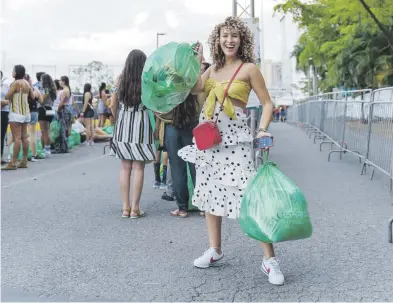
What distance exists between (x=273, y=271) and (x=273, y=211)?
0.54m

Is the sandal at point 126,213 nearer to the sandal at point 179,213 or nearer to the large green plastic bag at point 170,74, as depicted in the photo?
the sandal at point 179,213

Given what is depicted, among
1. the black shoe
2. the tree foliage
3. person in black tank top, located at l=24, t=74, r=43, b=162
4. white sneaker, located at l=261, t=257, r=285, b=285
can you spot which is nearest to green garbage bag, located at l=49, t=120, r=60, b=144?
person in black tank top, located at l=24, t=74, r=43, b=162

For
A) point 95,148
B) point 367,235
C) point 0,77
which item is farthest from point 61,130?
point 367,235

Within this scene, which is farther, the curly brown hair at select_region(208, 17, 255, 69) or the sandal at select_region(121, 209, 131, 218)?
the sandal at select_region(121, 209, 131, 218)

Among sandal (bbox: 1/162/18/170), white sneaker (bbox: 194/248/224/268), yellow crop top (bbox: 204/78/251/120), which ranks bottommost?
sandal (bbox: 1/162/18/170)

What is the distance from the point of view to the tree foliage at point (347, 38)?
22.3m

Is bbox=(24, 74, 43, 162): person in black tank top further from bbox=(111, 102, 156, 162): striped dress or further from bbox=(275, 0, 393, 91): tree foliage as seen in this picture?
bbox=(275, 0, 393, 91): tree foliage

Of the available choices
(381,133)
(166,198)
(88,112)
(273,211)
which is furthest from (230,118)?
(88,112)

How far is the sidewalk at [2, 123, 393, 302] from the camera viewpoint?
14.0 ft

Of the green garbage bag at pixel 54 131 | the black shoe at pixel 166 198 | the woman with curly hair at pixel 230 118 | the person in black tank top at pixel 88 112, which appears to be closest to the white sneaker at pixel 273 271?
the woman with curly hair at pixel 230 118

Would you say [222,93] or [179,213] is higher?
[222,93]

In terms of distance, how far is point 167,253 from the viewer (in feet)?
17.3

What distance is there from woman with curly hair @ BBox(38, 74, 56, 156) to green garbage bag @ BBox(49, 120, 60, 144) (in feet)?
2.13

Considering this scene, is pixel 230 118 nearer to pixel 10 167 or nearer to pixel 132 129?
pixel 132 129
